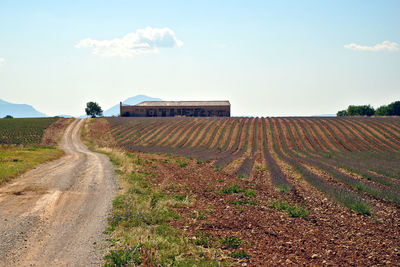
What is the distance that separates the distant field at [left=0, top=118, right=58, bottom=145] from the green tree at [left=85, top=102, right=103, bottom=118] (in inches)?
1765

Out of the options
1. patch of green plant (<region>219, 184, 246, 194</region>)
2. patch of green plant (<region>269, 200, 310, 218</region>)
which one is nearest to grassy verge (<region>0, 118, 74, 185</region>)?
patch of green plant (<region>219, 184, 246, 194</region>)

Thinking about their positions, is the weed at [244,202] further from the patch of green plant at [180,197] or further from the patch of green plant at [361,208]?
the patch of green plant at [361,208]

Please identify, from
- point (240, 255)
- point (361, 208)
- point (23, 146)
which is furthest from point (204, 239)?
point (23, 146)

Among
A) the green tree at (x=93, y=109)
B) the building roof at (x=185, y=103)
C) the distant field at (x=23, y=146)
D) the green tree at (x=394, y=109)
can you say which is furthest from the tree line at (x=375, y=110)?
the distant field at (x=23, y=146)

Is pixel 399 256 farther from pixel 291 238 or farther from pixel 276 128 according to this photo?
pixel 276 128

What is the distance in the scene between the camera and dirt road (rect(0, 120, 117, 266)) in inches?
365

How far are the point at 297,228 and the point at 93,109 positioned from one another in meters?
133

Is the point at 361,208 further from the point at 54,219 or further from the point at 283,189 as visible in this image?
the point at 54,219

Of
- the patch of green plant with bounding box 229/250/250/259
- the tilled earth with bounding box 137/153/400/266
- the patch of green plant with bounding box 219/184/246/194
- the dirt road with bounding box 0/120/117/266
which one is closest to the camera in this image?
the tilled earth with bounding box 137/153/400/266

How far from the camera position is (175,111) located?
10694cm

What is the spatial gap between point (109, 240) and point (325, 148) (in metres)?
48.6

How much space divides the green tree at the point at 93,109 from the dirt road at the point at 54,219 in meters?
116

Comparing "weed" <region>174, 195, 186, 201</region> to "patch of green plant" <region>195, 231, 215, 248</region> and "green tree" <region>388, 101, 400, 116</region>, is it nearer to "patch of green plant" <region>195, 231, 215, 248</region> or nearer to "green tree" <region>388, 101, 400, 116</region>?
"patch of green plant" <region>195, 231, 215, 248</region>

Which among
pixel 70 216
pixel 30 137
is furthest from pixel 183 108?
pixel 70 216
